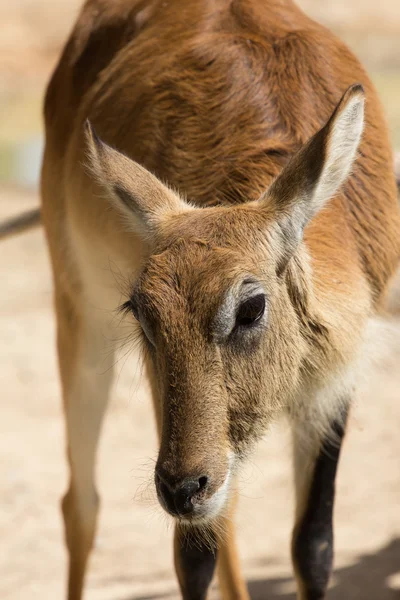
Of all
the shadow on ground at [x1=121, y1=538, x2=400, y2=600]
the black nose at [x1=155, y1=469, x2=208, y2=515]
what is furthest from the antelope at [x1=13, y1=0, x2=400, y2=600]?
the shadow on ground at [x1=121, y1=538, x2=400, y2=600]

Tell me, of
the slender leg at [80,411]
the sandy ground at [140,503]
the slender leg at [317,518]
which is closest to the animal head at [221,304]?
the slender leg at [317,518]

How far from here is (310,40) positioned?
16.1 ft

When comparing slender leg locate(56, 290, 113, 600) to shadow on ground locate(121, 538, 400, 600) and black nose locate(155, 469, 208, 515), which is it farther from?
black nose locate(155, 469, 208, 515)

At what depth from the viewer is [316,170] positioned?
142 inches

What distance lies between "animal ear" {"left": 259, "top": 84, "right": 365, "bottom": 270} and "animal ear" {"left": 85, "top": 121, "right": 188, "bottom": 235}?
416 millimetres

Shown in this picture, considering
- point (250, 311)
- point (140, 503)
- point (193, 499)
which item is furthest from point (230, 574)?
point (250, 311)

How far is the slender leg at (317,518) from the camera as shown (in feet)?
15.9

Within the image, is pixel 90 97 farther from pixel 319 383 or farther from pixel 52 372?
pixel 52 372

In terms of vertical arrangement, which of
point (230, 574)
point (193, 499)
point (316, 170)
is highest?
point (316, 170)

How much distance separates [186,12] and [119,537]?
12.1 ft

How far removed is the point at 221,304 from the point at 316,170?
0.61 m

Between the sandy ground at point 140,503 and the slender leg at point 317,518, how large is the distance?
60 centimetres

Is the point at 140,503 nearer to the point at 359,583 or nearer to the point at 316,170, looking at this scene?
the point at 359,583

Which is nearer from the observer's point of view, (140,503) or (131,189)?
(131,189)
